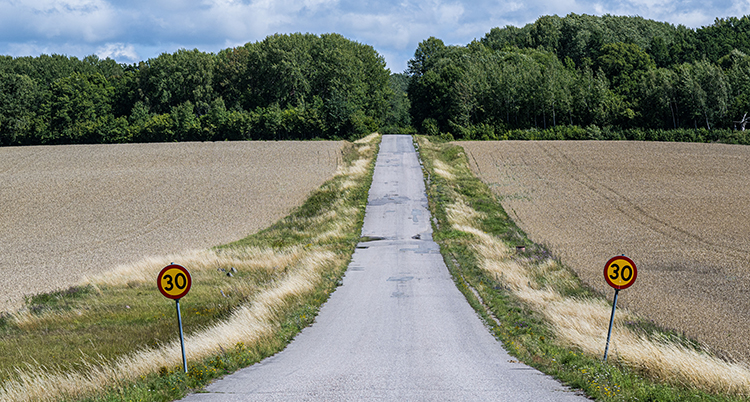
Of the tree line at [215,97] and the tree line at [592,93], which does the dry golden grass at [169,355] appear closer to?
the tree line at [215,97]

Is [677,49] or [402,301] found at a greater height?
[677,49]

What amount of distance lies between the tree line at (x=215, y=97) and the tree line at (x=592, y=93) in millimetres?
12799

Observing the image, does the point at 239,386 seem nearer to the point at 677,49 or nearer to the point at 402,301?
the point at 402,301

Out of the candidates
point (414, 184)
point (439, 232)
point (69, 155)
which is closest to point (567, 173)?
point (414, 184)

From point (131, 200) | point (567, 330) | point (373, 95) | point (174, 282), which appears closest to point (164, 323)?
point (174, 282)

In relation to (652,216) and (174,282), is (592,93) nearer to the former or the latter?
(652,216)

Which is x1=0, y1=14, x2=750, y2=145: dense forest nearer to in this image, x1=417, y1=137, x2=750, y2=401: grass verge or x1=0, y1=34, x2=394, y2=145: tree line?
x1=0, y1=34, x2=394, y2=145: tree line

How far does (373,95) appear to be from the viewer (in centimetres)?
10406

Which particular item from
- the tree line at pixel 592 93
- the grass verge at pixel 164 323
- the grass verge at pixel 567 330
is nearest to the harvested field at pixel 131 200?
the grass verge at pixel 164 323

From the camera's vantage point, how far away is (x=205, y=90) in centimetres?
9844

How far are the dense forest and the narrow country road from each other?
201 feet

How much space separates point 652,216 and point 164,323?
28.3m

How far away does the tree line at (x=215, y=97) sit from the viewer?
3391 inches

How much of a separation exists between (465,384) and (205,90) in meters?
97.4
